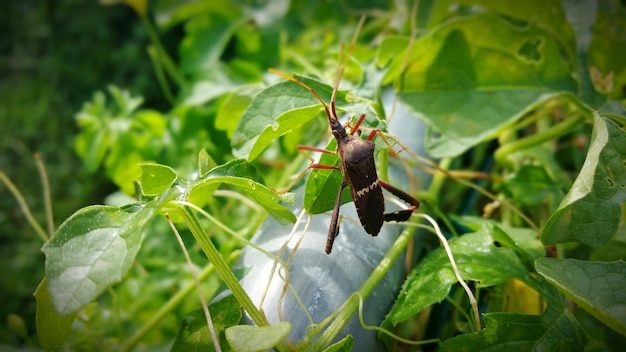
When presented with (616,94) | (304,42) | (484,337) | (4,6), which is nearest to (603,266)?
(484,337)

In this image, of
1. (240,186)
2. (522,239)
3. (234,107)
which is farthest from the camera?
(234,107)

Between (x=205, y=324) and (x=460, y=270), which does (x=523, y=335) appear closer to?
(x=460, y=270)

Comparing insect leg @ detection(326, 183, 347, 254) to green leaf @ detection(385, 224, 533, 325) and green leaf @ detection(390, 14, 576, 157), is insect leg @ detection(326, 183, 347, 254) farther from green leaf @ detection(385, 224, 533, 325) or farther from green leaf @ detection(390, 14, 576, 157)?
green leaf @ detection(390, 14, 576, 157)

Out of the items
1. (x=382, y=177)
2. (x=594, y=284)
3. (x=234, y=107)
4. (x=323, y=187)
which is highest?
(x=234, y=107)

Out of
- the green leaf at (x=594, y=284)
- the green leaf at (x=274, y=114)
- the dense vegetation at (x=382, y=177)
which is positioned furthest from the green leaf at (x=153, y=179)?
the green leaf at (x=594, y=284)

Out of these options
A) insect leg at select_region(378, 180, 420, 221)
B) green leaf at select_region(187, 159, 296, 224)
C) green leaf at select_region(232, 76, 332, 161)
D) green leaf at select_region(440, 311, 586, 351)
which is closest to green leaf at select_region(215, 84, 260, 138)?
green leaf at select_region(232, 76, 332, 161)

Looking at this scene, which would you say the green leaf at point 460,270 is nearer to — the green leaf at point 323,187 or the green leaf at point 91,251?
the green leaf at point 323,187

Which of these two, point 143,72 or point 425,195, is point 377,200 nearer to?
point 425,195

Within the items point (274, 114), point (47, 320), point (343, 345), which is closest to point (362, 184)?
point (274, 114)
